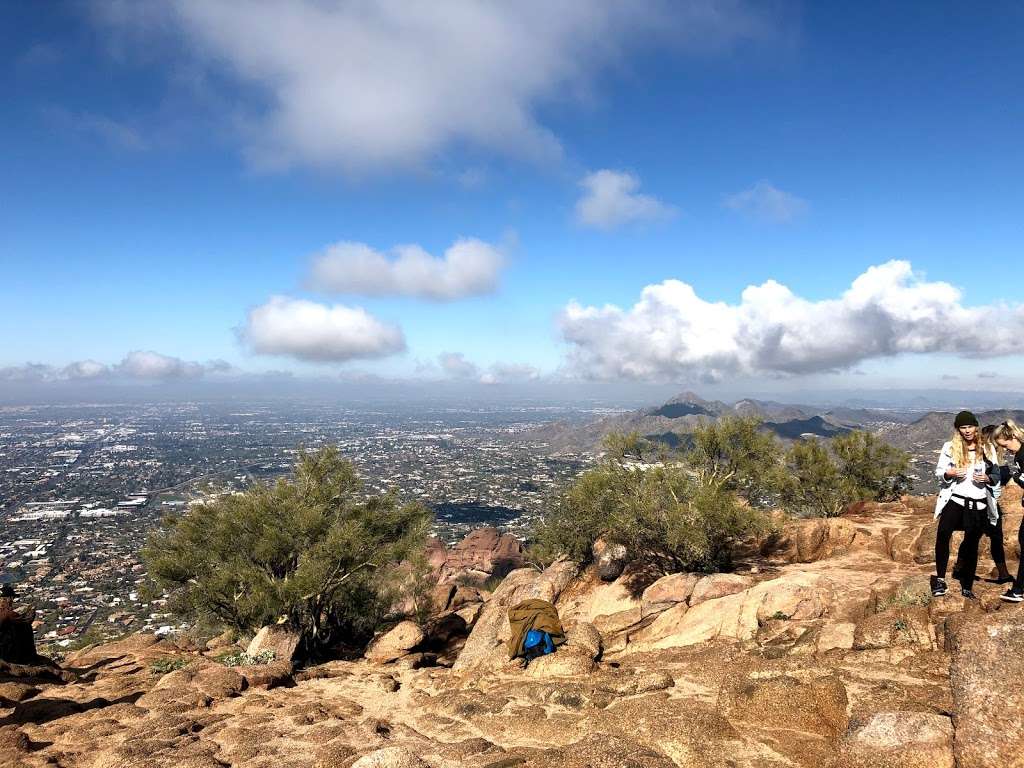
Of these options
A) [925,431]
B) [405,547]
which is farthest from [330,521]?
[925,431]

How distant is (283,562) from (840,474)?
34627 mm

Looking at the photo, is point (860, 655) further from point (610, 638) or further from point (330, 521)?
point (330, 521)

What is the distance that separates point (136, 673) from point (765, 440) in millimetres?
28822

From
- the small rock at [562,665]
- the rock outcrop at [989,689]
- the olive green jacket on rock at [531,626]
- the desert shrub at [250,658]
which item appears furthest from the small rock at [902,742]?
the desert shrub at [250,658]

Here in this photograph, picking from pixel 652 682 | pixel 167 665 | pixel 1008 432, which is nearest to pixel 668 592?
pixel 652 682

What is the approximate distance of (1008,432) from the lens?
27.5 ft

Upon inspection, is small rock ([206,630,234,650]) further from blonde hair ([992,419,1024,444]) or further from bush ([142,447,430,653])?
blonde hair ([992,419,1024,444])

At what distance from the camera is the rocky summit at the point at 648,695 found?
602 centimetres

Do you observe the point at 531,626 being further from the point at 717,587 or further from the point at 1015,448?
the point at 1015,448

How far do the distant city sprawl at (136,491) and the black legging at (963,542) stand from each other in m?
25.8

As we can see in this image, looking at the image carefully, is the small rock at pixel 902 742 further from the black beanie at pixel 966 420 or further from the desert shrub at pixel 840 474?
the desert shrub at pixel 840 474

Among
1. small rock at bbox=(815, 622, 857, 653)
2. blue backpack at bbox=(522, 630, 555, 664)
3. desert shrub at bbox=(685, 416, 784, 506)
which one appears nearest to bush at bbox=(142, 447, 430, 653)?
blue backpack at bbox=(522, 630, 555, 664)

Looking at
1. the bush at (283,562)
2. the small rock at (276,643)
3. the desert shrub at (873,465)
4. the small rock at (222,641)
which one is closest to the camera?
the small rock at (276,643)

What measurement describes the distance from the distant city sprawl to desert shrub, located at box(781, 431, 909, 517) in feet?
51.7
